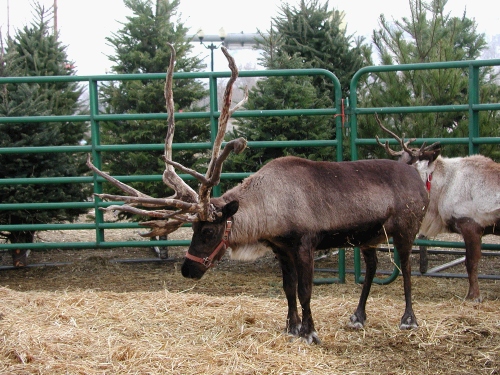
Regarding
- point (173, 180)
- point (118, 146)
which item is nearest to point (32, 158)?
point (118, 146)

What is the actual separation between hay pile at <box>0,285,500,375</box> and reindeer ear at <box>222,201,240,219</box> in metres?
0.95

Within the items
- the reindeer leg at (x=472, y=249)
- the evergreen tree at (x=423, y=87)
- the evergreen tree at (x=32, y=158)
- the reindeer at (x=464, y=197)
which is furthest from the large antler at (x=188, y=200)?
the evergreen tree at (x=32, y=158)

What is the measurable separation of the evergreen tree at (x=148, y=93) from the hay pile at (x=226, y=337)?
2.63 meters

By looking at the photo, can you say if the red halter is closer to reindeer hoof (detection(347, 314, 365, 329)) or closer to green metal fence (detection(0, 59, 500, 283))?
reindeer hoof (detection(347, 314, 365, 329))

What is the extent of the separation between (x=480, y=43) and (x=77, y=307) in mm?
9000

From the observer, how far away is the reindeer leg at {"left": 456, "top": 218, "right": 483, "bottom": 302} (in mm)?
6250

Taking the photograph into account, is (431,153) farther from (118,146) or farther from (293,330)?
(118,146)

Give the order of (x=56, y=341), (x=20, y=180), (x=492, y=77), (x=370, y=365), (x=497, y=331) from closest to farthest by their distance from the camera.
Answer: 1. (x=370, y=365)
2. (x=56, y=341)
3. (x=497, y=331)
4. (x=20, y=180)
5. (x=492, y=77)

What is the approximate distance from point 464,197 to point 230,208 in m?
2.84

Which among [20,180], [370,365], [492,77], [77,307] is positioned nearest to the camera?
[370,365]

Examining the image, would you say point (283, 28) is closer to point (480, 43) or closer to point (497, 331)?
point (480, 43)

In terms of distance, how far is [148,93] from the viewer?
8.80m

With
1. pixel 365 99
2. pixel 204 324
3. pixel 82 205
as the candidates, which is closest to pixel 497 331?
pixel 204 324

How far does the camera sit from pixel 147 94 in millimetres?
8820
